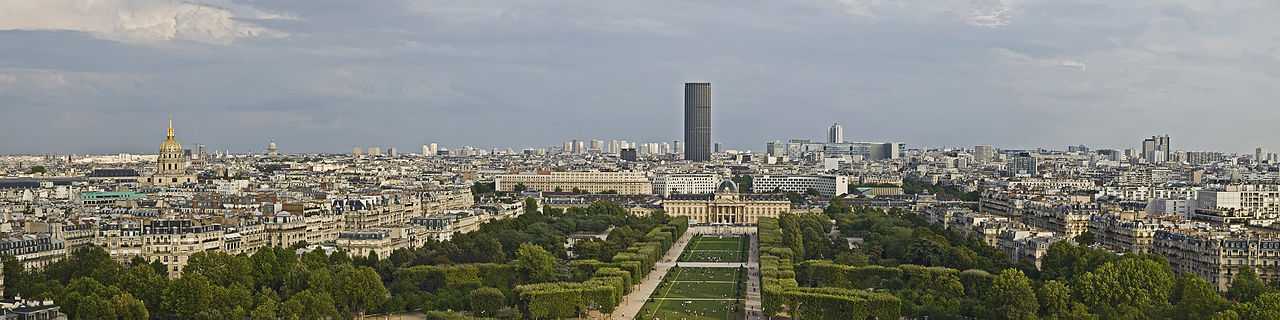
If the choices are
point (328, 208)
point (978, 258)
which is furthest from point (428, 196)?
point (978, 258)

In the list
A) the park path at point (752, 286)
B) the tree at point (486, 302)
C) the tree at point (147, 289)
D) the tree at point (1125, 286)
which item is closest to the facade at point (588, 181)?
the park path at point (752, 286)

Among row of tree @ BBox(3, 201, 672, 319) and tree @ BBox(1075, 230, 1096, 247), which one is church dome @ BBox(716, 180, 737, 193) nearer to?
tree @ BBox(1075, 230, 1096, 247)

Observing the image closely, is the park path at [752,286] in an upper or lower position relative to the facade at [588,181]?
lower

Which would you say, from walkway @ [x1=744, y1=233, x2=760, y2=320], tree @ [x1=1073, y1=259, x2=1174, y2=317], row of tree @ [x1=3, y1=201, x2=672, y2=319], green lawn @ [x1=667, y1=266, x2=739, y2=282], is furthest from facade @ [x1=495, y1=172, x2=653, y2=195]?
tree @ [x1=1073, y1=259, x2=1174, y2=317]

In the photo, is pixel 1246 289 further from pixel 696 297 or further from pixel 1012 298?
pixel 696 297

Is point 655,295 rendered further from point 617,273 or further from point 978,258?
point 978,258

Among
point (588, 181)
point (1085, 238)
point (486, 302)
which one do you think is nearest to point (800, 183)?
point (588, 181)

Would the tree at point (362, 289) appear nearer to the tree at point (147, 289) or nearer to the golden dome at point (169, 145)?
the tree at point (147, 289)
